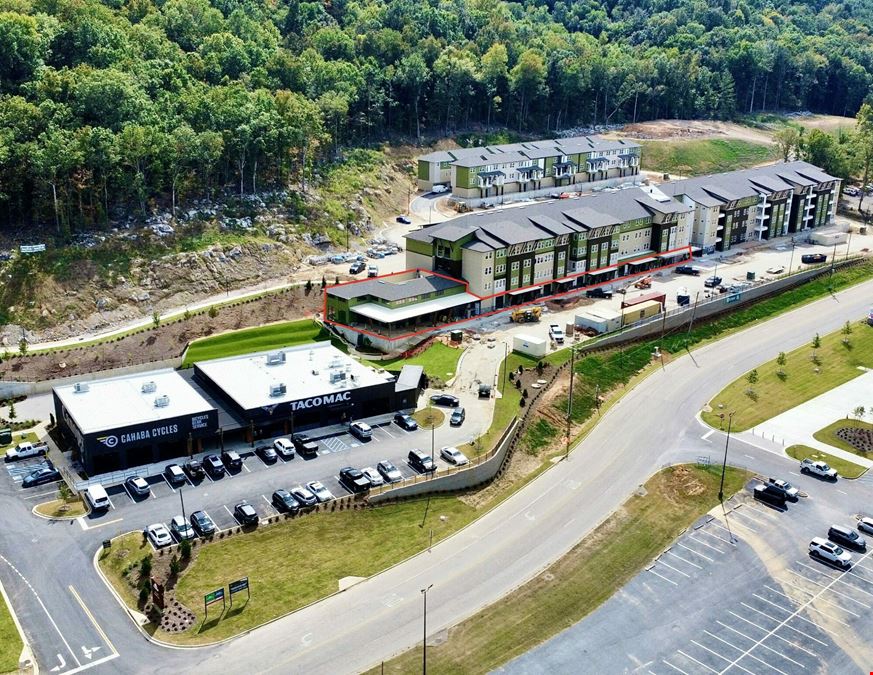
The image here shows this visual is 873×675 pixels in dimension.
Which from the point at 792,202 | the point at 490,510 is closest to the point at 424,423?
the point at 490,510

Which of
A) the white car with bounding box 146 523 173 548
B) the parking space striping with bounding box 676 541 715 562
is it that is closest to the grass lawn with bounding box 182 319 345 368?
the white car with bounding box 146 523 173 548

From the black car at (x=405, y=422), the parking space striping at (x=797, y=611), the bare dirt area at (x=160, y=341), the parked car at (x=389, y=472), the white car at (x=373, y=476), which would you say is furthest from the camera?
the bare dirt area at (x=160, y=341)

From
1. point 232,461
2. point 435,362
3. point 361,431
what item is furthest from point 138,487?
point 435,362

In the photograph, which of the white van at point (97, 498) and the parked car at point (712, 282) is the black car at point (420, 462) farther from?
the parked car at point (712, 282)

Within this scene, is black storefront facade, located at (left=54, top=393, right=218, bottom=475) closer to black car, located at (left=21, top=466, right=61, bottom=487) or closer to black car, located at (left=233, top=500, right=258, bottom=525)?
black car, located at (left=21, top=466, right=61, bottom=487)

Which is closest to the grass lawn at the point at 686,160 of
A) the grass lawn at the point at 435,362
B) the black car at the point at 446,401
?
the grass lawn at the point at 435,362
